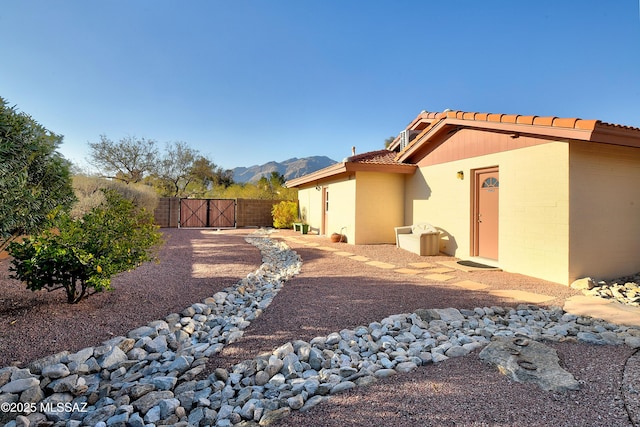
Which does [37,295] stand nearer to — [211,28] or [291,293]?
[291,293]

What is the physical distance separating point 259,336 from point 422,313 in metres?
1.93

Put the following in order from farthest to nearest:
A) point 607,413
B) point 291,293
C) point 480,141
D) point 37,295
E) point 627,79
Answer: point 627,79 → point 480,141 → point 291,293 → point 37,295 → point 607,413

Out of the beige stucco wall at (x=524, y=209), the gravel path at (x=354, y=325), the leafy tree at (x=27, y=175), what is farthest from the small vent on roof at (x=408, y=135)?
the leafy tree at (x=27, y=175)

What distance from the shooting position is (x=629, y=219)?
612cm

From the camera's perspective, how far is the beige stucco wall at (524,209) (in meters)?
5.63

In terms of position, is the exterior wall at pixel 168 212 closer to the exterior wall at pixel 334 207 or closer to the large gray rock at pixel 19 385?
the exterior wall at pixel 334 207

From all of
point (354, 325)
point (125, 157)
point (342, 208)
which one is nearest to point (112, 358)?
point (354, 325)

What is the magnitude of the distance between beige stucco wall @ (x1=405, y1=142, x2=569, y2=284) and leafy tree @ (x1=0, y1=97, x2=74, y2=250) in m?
7.51

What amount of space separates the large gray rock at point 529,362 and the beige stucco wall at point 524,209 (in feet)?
12.3

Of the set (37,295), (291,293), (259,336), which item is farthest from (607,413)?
(37,295)

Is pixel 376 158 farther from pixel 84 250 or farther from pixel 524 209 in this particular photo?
pixel 84 250

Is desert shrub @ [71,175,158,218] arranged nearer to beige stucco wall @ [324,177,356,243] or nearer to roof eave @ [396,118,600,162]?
beige stucco wall @ [324,177,356,243]

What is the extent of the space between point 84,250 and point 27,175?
113cm

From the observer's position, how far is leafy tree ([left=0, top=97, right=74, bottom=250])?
10.8ft
